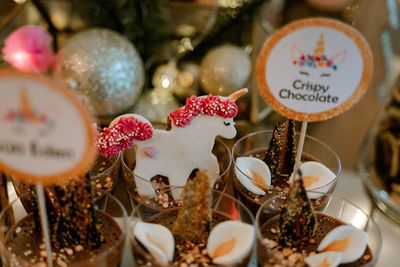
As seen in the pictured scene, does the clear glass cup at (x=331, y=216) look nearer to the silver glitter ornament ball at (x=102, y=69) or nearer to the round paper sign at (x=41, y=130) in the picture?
the round paper sign at (x=41, y=130)

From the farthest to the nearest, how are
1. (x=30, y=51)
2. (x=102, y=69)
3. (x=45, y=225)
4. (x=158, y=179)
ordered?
(x=102, y=69), (x=158, y=179), (x=45, y=225), (x=30, y=51)

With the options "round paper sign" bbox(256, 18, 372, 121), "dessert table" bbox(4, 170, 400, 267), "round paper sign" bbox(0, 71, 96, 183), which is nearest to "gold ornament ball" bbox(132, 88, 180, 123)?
"dessert table" bbox(4, 170, 400, 267)

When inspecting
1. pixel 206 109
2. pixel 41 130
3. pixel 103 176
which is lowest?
pixel 103 176

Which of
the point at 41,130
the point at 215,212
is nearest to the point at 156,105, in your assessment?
the point at 215,212

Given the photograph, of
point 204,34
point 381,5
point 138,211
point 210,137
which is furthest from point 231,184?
point 381,5

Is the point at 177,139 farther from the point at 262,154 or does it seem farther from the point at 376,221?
the point at 376,221

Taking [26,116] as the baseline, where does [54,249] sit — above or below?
below

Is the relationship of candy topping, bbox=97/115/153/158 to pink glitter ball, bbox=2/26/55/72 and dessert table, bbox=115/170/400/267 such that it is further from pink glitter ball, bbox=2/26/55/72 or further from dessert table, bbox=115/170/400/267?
pink glitter ball, bbox=2/26/55/72

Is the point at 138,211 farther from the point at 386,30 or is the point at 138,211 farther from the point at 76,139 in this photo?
the point at 386,30

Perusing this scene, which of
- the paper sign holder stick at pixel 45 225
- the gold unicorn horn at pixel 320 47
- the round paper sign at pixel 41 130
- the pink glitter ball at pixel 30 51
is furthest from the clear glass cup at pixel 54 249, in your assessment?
the gold unicorn horn at pixel 320 47
